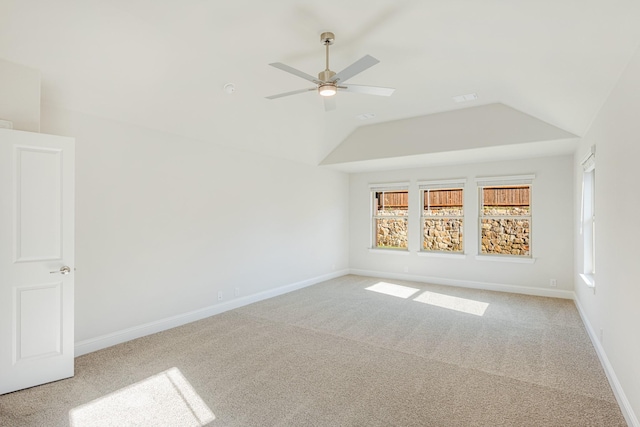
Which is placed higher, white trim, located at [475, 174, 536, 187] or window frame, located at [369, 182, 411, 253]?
white trim, located at [475, 174, 536, 187]

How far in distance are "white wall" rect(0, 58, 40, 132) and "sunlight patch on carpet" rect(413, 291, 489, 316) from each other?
17.2ft

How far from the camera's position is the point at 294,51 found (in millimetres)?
3119

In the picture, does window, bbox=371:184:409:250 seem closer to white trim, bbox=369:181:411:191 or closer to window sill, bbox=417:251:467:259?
white trim, bbox=369:181:411:191

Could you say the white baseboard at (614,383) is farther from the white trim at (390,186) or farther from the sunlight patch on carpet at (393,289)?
the white trim at (390,186)

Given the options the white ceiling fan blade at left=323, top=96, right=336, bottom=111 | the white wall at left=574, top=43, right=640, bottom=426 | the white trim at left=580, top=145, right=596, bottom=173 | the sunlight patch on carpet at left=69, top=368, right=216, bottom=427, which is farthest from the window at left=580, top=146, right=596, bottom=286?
the sunlight patch on carpet at left=69, top=368, right=216, bottom=427

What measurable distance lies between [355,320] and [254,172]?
2.71 m

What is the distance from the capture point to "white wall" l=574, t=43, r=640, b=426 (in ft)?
7.13

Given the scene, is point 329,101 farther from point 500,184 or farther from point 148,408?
point 500,184

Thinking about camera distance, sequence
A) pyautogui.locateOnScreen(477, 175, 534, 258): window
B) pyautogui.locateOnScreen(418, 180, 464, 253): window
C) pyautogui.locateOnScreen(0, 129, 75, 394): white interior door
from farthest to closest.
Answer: pyautogui.locateOnScreen(418, 180, 464, 253): window
pyautogui.locateOnScreen(477, 175, 534, 258): window
pyautogui.locateOnScreen(0, 129, 75, 394): white interior door

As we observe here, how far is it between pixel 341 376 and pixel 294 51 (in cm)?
299

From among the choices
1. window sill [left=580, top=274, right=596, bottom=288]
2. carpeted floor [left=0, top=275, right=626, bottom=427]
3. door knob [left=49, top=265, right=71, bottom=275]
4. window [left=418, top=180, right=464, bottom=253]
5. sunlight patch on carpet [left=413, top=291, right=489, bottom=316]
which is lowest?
carpeted floor [left=0, top=275, right=626, bottom=427]

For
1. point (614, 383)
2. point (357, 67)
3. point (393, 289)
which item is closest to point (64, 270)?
point (357, 67)

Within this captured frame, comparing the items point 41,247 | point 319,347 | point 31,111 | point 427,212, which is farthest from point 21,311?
point 427,212

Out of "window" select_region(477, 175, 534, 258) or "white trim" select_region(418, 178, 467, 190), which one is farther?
"white trim" select_region(418, 178, 467, 190)
